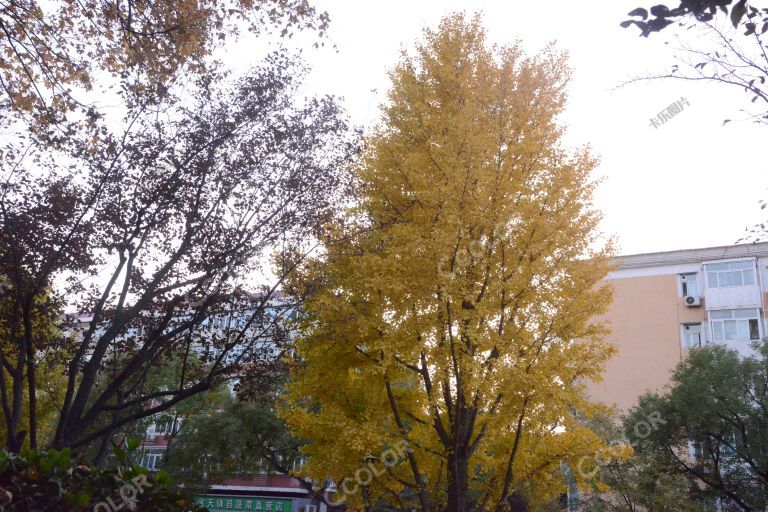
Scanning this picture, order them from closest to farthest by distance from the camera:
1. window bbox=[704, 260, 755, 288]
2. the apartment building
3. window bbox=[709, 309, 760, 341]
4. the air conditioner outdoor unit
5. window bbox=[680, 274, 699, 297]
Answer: window bbox=[709, 309, 760, 341] → the apartment building → window bbox=[704, 260, 755, 288] → the air conditioner outdoor unit → window bbox=[680, 274, 699, 297]

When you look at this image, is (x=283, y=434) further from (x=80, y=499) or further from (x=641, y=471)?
(x=80, y=499)

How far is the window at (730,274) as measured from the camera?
79.8 ft

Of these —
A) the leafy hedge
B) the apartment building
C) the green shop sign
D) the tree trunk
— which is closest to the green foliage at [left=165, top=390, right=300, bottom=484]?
the green shop sign

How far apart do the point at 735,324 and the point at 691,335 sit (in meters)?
1.71

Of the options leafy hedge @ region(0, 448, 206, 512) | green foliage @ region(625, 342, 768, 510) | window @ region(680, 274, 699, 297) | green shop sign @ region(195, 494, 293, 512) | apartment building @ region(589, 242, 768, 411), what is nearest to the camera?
leafy hedge @ region(0, 448, 206, 512)

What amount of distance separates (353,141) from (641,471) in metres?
12.4

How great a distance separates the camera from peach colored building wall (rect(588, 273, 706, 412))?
83.2 feet

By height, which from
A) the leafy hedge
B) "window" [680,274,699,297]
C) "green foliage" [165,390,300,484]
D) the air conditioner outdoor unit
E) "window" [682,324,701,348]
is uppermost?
"window" [680,274,699,297]

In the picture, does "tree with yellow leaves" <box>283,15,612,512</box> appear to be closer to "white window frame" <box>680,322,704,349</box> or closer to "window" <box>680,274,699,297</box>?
"white window frame" <box>680,322,704,349</box>

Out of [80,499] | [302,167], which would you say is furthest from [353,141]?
[80,499]

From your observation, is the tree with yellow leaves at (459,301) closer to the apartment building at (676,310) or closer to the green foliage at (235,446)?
the green foliage at (235,446)

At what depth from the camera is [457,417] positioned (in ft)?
26.5

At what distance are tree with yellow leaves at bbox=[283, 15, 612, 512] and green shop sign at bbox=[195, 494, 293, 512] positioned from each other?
74.1 feet

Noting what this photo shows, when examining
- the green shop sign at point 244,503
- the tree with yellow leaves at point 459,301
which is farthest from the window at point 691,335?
the green shop sign at point 244,503
